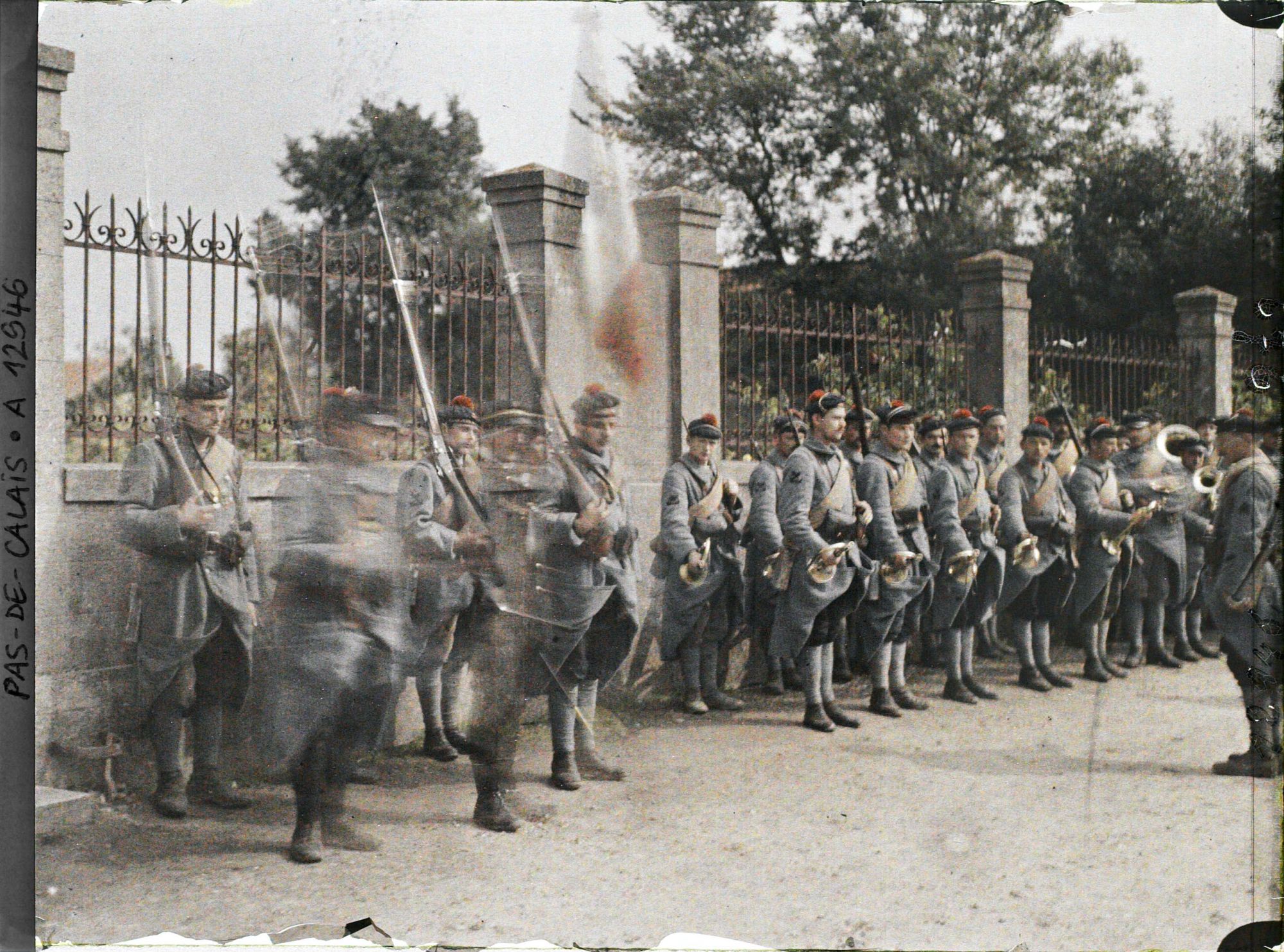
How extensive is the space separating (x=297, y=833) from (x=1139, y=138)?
3931 mm

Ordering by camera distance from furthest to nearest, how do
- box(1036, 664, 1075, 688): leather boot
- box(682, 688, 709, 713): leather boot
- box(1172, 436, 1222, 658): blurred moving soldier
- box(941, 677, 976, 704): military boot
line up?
box(941, 677, 976, 704): military boot, box(1036, 664, 1075, 688): leather boot, box(682, 688, 709, 713): leather boot, box(1172, 436, 1222, 658): blurred moving soldier

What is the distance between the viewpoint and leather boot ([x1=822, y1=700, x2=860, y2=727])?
14.4 feet

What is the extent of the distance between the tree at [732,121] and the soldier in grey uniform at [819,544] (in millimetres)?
831

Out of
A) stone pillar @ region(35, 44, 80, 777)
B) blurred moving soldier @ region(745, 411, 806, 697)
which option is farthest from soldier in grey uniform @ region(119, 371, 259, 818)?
blurred moving soldier @ region(745, 411, 806, 697)

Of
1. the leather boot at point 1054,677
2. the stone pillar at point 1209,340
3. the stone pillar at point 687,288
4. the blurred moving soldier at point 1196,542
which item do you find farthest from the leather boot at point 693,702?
the stone pillar at point 1209,340

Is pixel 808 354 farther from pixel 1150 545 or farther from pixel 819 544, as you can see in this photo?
pixel 1150 545

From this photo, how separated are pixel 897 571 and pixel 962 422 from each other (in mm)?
755

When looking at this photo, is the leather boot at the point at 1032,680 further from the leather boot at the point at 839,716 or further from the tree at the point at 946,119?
the tree at the point at 946,119

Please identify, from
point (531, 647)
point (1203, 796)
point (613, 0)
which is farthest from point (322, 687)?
point (1203, 796)

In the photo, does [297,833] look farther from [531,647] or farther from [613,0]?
[613,0]

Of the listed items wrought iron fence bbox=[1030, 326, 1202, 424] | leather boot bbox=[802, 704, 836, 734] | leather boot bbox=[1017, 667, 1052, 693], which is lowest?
leather boot bbox=[802, 704, 836, 734]

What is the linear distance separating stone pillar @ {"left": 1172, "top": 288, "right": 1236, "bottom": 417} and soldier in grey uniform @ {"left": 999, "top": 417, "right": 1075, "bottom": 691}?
806 mm

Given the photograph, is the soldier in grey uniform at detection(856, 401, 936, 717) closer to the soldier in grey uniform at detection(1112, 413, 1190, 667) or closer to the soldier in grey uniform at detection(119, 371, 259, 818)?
the soldier in grey uniform at detection(1112, 413, 1190, 667)

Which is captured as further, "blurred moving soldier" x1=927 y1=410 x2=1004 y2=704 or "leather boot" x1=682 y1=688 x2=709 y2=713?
"blurred moving soldier" x1=927 y1=410 x2=1004 y2=704
